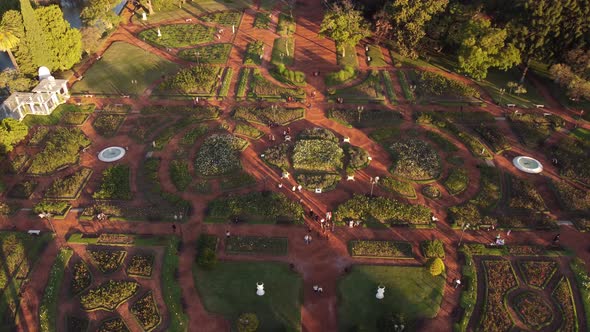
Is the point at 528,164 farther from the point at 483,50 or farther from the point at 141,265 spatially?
the point at 141,265

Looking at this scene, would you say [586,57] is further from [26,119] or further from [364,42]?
[26,119]

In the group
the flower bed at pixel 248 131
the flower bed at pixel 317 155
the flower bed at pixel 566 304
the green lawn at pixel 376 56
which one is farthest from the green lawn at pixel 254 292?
the green lawn at pixel 376 56

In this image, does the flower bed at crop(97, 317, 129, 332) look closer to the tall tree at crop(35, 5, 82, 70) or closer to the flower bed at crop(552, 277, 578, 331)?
the flower bed at crop(552, 277, 578, 331)

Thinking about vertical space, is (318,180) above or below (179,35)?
below

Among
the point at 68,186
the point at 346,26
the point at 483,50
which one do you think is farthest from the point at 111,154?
the point at 483,50

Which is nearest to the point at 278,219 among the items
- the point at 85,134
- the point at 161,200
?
the point at 161,200

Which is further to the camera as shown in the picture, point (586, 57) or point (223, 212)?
point (586, 57)

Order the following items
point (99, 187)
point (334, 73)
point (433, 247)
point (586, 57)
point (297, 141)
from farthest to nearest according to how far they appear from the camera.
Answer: point (334, 73)
point (586, 57)
point (297, 141)
point (99, 187)
point (433, 247)

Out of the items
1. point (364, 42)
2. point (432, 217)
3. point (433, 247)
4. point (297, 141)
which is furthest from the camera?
point (364, 42)

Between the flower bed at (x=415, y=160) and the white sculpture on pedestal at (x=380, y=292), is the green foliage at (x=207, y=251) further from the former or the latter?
the flower bed at (x=415, y=160)
